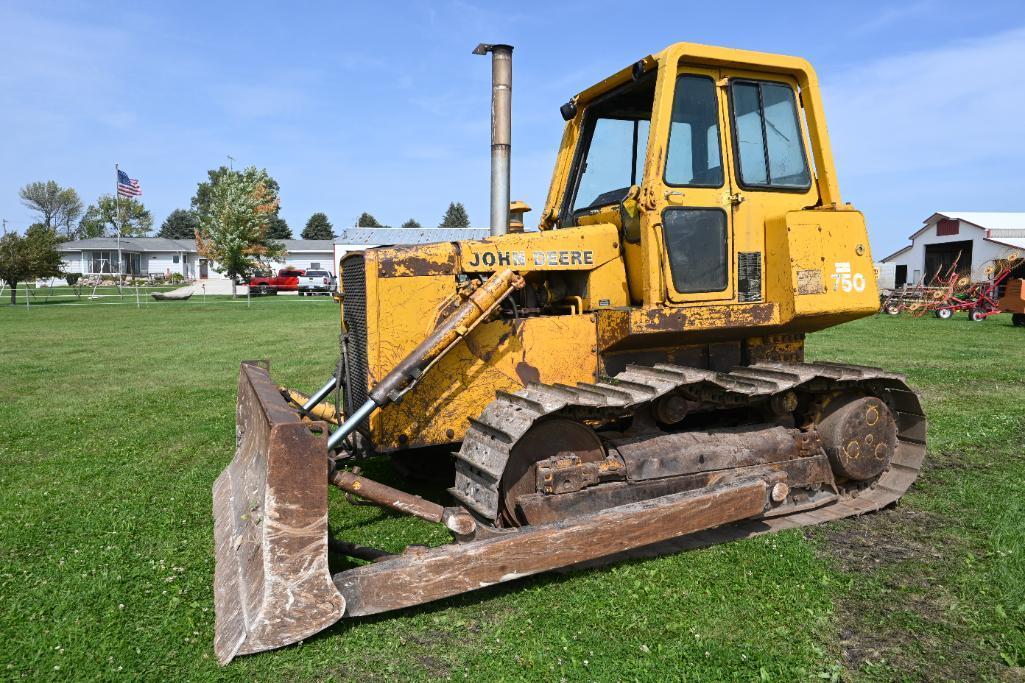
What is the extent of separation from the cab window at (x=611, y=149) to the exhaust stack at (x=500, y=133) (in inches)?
76.1

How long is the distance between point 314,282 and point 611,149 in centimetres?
4740

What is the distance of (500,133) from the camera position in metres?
8.38

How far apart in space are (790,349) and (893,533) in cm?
156

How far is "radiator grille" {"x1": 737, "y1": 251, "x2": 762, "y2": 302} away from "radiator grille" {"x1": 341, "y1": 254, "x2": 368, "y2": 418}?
2.66 meters

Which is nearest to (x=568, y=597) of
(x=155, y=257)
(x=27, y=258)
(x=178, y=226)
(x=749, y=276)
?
(x=749, y=276)

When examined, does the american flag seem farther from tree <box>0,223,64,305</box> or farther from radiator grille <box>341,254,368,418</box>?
radiator grille <box>341,254,368,418</box>

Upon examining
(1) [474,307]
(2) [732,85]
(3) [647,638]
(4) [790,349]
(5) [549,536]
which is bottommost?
(3) [647,638]

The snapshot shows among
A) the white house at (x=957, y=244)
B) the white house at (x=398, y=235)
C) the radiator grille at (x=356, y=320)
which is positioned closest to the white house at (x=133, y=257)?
the white house at (x=398, y=235)

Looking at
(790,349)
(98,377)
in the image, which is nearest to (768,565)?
(790,349)

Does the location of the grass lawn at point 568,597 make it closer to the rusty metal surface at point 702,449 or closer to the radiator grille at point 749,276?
the rusty metal surface at point 702,449

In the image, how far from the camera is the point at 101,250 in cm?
7844

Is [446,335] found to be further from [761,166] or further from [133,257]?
[133,257]

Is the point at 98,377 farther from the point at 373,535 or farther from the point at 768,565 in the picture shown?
the point at 768,565

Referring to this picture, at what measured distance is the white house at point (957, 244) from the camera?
38.3 m
